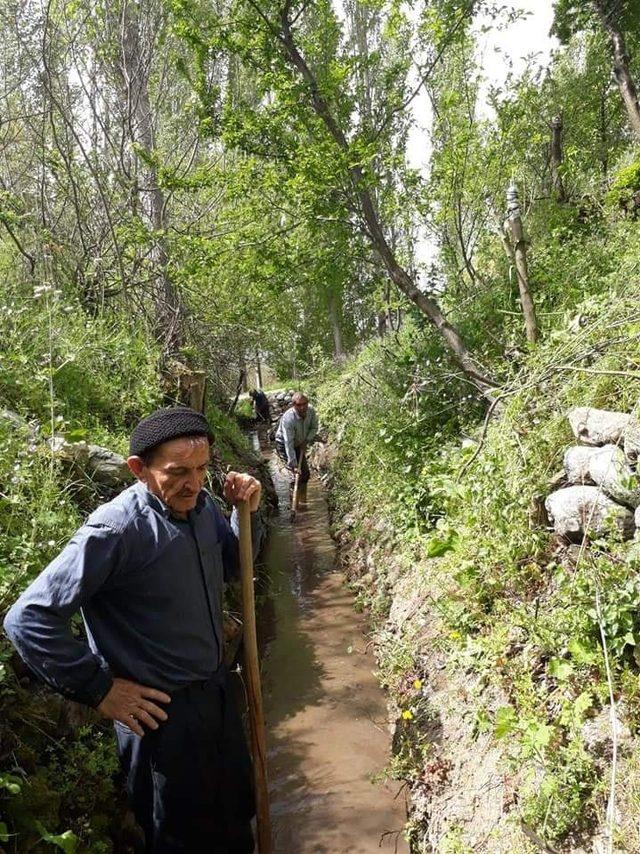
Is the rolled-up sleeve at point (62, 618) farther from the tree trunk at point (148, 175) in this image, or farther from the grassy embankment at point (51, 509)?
the tree trunk at point (148, 175)

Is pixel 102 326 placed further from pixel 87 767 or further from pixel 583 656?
pixel 583 656

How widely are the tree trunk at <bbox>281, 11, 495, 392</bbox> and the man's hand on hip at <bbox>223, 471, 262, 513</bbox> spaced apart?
4.00m

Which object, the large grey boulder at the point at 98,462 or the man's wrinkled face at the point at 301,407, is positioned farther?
the man's wrinkled face at the point at 301,407

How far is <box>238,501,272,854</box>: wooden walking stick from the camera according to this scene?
2.67m

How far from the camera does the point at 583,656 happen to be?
104 inches

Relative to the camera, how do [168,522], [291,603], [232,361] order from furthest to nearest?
[232,361] → [291,603] → [168,522]

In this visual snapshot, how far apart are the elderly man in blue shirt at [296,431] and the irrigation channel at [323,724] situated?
93.8 inches

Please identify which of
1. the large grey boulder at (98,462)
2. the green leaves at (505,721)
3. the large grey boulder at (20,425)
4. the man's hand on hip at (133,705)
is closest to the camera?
the man's hand on hip at (133,705)

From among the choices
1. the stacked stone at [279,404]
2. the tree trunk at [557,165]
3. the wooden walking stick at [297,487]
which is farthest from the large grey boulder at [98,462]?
the stacked stone at [279,404]

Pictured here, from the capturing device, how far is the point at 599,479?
3.21 m

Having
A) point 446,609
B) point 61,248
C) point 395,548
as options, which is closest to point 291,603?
point 395,548

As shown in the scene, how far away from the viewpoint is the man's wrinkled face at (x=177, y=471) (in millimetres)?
2203

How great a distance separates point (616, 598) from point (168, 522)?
2.10m

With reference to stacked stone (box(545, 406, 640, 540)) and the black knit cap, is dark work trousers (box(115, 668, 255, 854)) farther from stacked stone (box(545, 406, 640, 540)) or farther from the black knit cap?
stacked stone (box(545, 406, 640, 540))
